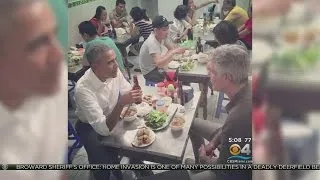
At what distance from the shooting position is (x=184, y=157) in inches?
69.3

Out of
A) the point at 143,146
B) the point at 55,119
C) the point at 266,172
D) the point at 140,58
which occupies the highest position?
the point at 140,58

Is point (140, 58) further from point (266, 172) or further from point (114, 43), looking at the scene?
point (266, 172)

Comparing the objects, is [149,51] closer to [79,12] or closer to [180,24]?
[180,24]

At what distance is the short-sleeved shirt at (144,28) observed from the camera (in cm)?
176

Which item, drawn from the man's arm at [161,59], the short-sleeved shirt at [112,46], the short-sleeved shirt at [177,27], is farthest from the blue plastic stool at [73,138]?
the short-sleeved shirt at [177,27]

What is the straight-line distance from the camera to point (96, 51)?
1.76 m

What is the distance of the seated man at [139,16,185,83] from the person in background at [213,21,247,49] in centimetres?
16

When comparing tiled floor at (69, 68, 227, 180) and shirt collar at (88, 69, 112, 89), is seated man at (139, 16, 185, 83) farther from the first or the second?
shirt collar at (88, 69, 112, 89)

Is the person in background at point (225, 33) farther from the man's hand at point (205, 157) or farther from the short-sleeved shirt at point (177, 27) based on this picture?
the man's hand at point (205, 157)

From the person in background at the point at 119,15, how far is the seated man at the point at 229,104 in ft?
1.31

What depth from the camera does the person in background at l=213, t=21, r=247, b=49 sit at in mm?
1722

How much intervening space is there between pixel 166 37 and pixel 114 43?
0.71 feet

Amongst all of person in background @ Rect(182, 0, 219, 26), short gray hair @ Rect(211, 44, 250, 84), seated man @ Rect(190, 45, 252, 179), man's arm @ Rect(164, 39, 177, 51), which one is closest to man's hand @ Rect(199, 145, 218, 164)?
seated man @ Rect(190, 45, 252, 179)

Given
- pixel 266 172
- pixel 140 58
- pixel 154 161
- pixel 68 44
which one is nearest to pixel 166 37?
pixel 140 58
